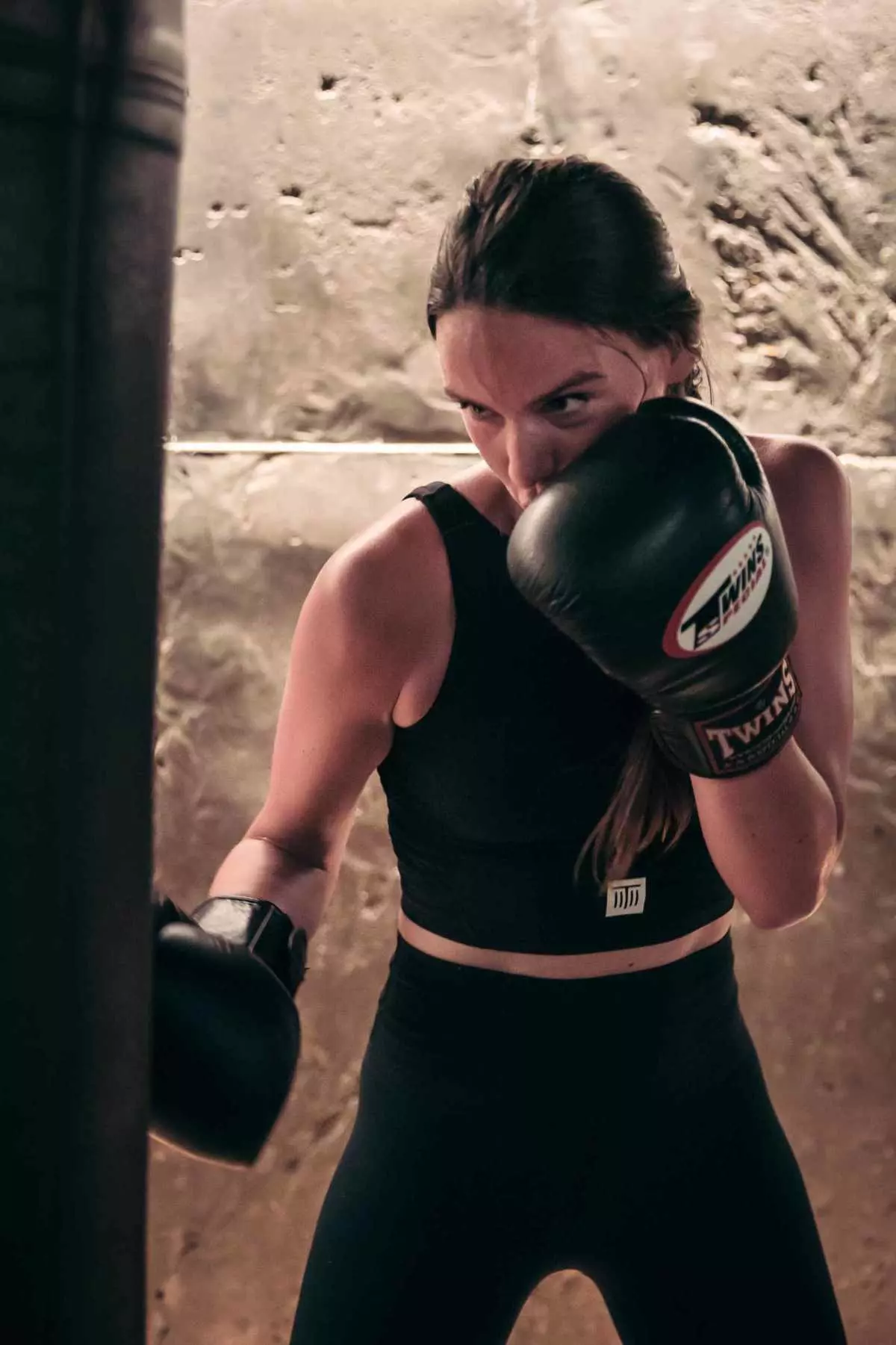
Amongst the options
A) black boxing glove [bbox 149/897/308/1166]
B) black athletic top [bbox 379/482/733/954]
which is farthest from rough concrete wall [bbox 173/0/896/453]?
black boxing glove [bbox 149/897/308/1166]

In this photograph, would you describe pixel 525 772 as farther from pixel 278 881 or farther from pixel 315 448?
pixel 315 448

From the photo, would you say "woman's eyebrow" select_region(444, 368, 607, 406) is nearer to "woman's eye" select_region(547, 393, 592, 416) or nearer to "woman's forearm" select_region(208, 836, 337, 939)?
"woman's eye" select_region(547, 393, 592, 416)

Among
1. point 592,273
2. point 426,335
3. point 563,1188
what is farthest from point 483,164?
point 563,1188

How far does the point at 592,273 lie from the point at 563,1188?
28.8 inches

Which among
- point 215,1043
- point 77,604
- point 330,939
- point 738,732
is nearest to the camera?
point 77,604

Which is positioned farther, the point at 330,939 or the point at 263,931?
the point at 330,939

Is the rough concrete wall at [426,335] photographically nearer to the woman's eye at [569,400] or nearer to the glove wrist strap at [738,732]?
the woman's eye at [569,400]

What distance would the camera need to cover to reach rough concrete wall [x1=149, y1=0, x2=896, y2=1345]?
158 centimetres

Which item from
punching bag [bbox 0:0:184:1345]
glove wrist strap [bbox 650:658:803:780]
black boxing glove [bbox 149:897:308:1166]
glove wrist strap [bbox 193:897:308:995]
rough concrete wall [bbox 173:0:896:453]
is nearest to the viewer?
punching bag [bbox 0:0:184:1345]

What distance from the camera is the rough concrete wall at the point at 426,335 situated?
158 cm

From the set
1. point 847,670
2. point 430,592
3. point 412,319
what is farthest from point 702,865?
point 412,319

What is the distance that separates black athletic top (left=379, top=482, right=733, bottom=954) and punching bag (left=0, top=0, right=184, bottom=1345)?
610 mm

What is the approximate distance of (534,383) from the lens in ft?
3.00

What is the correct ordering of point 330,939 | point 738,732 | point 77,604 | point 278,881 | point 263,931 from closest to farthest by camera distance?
1. point 77,604
2. point 738,732
3. point 263,931
4. point 278,881
5. point 330,939
